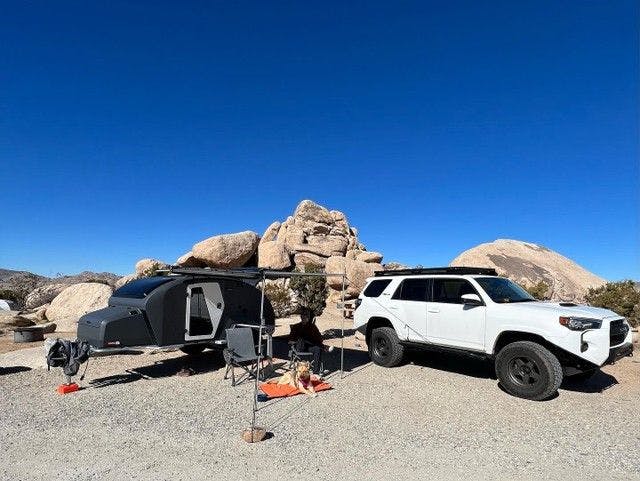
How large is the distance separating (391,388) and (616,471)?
3.86 metres

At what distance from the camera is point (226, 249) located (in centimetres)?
2950

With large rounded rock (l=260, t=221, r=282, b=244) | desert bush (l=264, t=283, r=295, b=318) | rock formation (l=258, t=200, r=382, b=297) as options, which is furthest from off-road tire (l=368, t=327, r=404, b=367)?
large rounded rock (l=260, t=221, r=282, b=244)

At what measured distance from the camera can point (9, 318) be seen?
20.0 meters

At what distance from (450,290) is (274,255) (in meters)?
22.7

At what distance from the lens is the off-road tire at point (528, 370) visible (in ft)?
22.5

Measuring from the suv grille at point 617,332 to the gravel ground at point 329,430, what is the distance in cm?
104

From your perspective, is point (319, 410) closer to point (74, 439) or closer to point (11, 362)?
point (74, 439)

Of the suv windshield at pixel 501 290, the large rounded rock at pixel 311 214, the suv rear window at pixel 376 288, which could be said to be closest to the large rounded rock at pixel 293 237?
the large rounded rock at pixel 311 214

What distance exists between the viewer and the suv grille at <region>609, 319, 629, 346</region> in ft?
22.6

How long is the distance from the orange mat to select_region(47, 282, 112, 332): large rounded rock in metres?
17.6

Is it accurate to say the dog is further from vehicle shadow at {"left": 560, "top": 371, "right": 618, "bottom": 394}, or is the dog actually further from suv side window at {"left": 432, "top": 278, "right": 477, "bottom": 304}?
vehicle shadow at {"left": 560, "top": 371, "right": 618, "bottom": 394}

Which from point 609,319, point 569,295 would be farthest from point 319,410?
point 569,295

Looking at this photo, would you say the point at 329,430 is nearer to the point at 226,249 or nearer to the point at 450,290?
the point at 450,290

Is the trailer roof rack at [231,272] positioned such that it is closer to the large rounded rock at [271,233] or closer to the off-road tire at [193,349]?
the off-road tire at [193,349]
